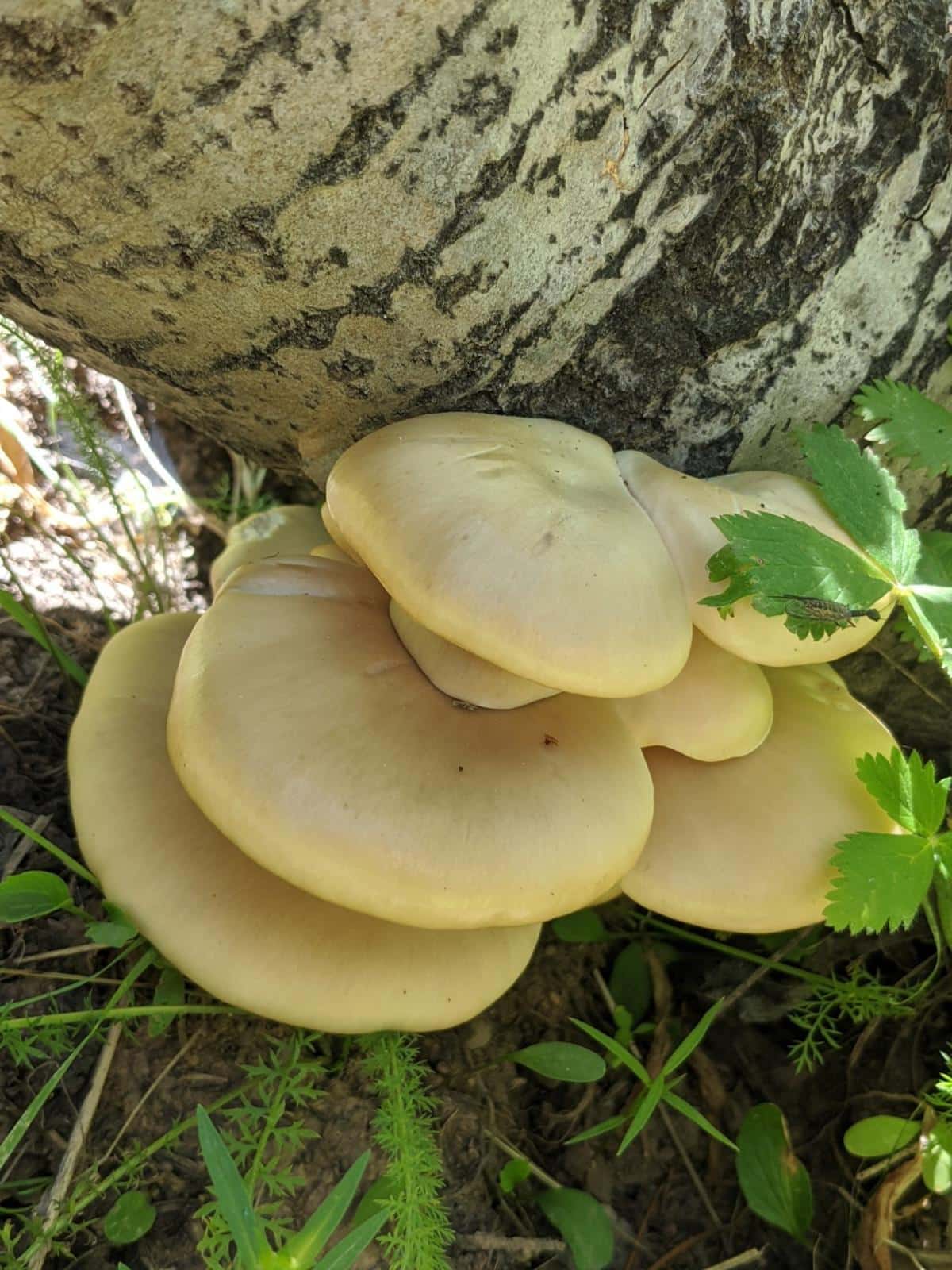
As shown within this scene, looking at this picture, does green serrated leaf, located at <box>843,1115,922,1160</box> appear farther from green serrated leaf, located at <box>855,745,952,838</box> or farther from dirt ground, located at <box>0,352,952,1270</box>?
green serrated leaf, located at <box>855,745,952,838</box>

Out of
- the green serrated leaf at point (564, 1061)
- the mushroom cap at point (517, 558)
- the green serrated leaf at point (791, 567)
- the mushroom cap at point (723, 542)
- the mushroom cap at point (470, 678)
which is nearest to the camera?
the mushroom cap at point (517, 558)

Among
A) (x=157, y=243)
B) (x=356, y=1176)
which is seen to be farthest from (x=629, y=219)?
(x=356, y=1176)

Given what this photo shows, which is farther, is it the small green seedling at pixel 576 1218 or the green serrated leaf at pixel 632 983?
the green serrated leaf at pixel 632 983

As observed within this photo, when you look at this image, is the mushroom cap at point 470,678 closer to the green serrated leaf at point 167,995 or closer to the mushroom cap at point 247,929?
the mushroom cap at point 247,929

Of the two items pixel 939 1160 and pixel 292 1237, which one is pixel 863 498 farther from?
pixel 292 1237

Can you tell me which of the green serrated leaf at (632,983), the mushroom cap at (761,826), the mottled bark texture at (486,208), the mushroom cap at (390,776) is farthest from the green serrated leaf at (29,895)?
the green serrated leaf at (632,983)

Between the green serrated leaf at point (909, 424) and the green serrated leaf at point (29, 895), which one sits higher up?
the green serrated leaf at point (909, 424)
